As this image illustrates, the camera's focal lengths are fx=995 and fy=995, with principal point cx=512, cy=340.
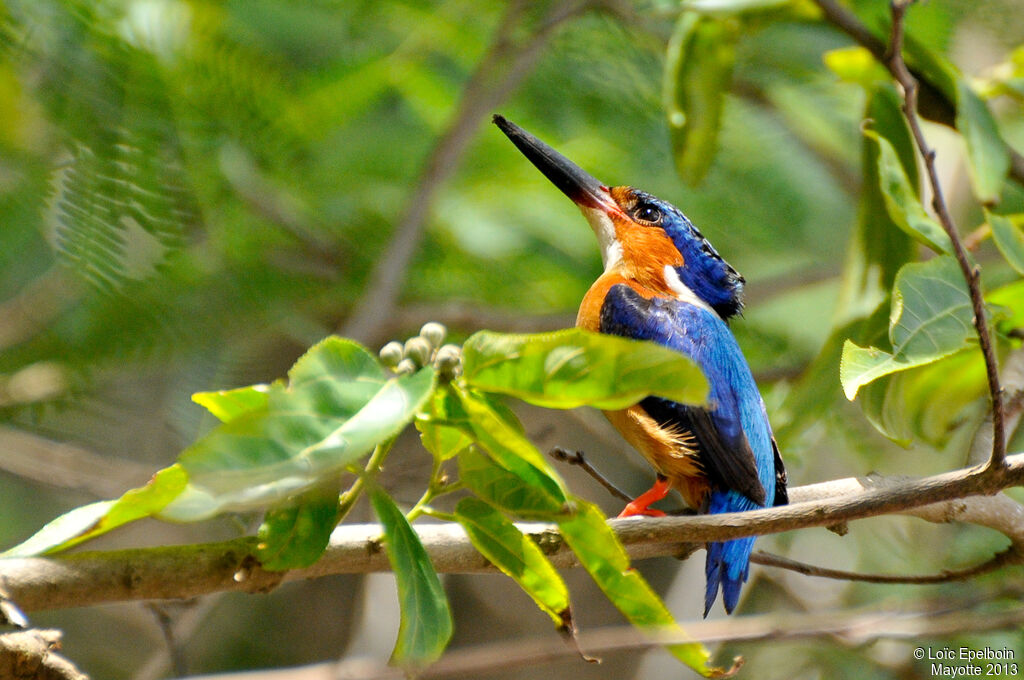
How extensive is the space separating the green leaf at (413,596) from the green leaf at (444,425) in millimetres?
78

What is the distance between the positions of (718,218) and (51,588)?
238cm

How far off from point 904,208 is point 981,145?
0.30 m

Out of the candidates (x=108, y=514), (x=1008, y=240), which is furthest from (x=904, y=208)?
(x=108, y=514)

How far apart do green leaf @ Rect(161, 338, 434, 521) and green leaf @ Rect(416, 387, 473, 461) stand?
43 millimetres

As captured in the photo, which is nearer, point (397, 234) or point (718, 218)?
point (397, 234)

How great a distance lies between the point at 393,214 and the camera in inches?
120

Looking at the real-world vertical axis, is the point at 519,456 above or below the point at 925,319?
above

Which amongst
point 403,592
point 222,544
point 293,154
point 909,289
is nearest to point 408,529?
point 403,592

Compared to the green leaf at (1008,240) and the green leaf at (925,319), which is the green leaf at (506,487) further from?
the green leaf at (1008,240)

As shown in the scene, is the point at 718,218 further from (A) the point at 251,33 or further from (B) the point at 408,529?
(B) the point at 408,529

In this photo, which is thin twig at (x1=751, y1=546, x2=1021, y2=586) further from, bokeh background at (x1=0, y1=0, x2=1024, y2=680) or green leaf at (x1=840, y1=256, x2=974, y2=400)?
bokeh background at (x1=0, y1=0, x2=1024, y2=680)

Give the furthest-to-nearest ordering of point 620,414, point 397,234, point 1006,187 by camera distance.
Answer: point 1006,187, point 397,234, point 620,414

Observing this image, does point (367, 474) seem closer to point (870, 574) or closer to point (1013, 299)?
point (870, 574)

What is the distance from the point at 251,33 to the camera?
2.92m
